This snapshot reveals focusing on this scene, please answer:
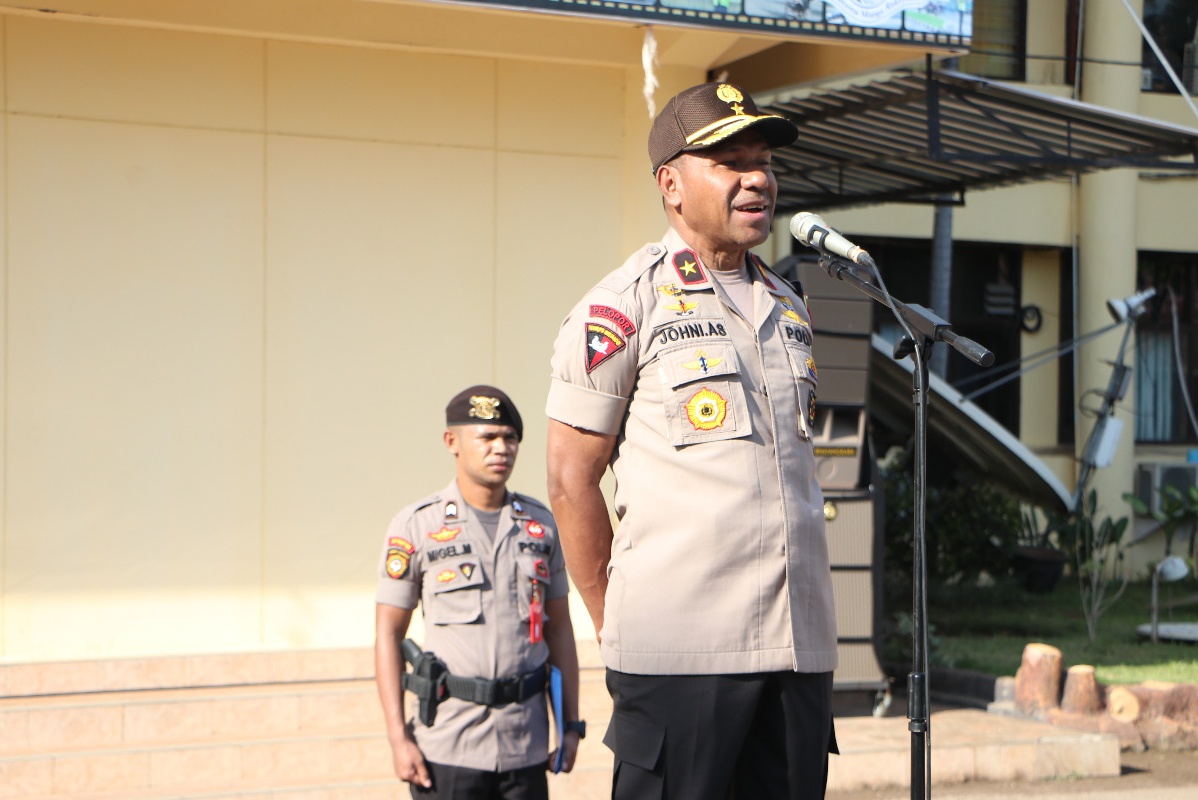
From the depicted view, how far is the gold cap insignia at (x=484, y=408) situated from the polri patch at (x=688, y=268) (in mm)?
1926

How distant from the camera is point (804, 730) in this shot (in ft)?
8.84

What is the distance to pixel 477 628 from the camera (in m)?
4.55

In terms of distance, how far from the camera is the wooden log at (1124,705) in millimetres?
8227

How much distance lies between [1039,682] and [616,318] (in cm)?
631

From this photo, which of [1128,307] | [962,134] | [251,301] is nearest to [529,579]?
[251,301]

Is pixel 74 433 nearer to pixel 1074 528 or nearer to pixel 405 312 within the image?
pixel 405 312

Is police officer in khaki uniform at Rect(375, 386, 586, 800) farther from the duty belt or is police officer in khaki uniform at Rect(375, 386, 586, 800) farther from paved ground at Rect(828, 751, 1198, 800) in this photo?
paved ground at Rect(828, 751, 1198, 800)

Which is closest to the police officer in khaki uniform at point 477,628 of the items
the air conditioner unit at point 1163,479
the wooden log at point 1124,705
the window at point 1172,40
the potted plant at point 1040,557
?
the wooden log at point 1124,705

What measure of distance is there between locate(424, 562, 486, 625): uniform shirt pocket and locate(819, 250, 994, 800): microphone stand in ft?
5.45

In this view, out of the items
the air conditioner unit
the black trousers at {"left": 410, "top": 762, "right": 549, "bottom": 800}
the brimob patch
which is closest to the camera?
the black trousers at {"left": 410, "top": 762, "right": 549, "bottom": 800}

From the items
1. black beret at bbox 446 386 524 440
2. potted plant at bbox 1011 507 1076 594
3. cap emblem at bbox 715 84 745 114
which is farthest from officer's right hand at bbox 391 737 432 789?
potted plant at bbox 1011 507 1076 594

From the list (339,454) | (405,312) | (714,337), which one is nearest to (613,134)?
(405,312)

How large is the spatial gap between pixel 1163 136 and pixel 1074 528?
5915 mm

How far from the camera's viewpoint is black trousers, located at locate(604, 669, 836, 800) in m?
2.63
